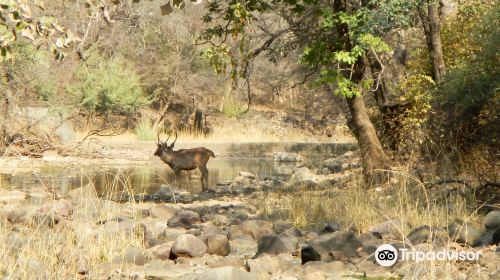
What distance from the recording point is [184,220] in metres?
11.0

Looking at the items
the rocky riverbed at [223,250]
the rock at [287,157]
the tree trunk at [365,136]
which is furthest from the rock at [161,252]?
the rock at [287,157]

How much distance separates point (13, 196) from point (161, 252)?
657cm

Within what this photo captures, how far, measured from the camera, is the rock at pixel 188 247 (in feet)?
27.3

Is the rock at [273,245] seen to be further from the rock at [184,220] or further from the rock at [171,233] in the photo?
the rock at [184,220]

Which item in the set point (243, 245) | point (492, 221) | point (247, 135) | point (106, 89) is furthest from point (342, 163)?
point (492, 221)

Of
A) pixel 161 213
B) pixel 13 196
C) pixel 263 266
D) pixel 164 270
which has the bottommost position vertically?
pixel 164 270

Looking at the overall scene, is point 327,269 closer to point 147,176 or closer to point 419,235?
point 419,235

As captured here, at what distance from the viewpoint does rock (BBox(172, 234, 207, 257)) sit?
27.3ft

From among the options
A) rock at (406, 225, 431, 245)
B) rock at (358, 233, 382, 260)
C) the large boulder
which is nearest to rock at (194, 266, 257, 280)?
the large boulder

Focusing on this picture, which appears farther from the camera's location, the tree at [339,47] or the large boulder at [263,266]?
the tree at [339,47]

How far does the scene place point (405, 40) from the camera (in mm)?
19625

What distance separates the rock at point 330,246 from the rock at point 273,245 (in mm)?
480

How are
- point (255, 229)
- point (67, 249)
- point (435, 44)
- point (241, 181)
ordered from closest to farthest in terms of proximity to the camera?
point (67, 249), point (255, 229), point (435, 44), point (241, 181)

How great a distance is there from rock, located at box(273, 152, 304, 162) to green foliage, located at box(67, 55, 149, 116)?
6.95 meters
